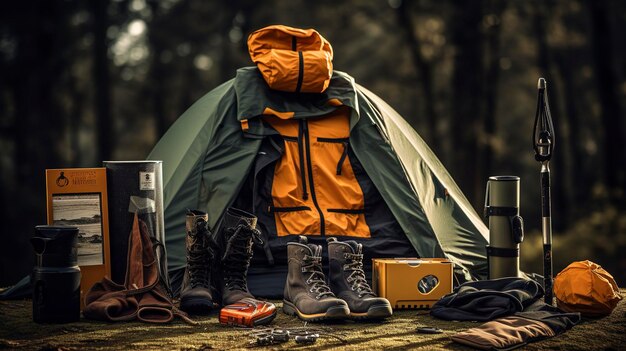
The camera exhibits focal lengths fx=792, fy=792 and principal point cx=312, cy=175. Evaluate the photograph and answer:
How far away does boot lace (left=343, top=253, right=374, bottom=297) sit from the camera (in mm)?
4715

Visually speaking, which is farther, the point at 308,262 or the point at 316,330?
the point at 308,262

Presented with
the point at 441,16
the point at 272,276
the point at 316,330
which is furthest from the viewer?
the point at 441,16

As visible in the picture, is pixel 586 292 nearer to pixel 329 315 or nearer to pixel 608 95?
pixel 329 315

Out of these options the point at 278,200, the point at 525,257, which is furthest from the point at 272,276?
the point at 525,257

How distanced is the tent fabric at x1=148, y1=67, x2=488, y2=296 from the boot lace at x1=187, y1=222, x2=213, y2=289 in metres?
0.56

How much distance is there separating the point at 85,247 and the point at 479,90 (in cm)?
864

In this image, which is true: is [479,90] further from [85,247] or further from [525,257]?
[85,247]

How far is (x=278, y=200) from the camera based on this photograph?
5754 millimetres

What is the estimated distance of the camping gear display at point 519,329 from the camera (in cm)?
393

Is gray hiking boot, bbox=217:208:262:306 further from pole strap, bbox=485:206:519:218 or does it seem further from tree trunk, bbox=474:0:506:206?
tree trunk, bbox=474:0:506:206

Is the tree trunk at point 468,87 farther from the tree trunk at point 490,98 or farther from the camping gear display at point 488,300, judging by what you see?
the camping gear display at point 488,300

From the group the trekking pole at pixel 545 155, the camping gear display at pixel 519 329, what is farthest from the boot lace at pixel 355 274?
the trekking pole at pixel 545 155

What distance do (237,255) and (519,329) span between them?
5.91 ft

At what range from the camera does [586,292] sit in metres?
4.73
